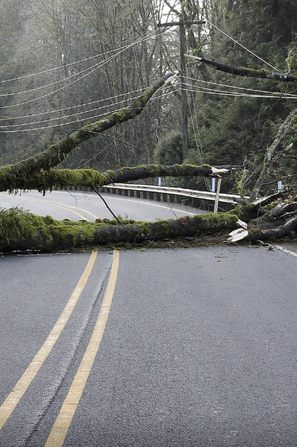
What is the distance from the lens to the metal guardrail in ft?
77.7

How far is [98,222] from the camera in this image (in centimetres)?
1434

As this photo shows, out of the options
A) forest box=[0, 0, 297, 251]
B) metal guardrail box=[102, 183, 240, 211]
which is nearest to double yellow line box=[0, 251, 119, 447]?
forest box=[0, 0, 297, 251]

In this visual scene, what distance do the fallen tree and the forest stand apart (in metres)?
0.03

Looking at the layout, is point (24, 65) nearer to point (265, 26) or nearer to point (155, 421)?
point (265, 26)

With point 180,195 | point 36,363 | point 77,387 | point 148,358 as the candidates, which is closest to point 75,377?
point 77,387

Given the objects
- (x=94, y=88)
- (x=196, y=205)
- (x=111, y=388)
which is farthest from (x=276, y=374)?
(x=94, y=88)

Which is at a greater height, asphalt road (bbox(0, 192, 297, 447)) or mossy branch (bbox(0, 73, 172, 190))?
mossy branch (bbox(0, 73, 172, 190))

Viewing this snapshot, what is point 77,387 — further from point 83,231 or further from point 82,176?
point 82,176

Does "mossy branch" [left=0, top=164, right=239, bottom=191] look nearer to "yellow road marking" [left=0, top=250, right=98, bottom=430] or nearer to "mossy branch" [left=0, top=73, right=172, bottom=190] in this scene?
"mossy branch" [left=0, top=73, right=172, bottom=190]

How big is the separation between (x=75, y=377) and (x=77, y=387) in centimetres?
25

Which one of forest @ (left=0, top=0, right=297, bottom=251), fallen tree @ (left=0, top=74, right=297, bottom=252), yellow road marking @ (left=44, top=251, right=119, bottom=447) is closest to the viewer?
yellow road marking @ (left=44, top=251, right=119, bottom=447)

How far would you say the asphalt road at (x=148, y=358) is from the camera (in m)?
4.35

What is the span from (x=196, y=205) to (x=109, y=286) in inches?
739

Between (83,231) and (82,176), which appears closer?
(83,231)
